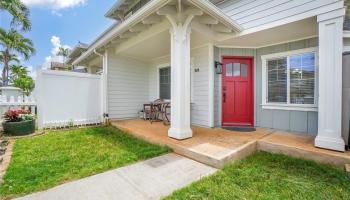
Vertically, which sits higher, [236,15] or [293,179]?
[236,15]

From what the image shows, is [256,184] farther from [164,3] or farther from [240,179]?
[164,3]

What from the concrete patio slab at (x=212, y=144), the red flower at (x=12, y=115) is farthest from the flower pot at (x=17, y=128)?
the concrete patio slab at (x=212, y=144)

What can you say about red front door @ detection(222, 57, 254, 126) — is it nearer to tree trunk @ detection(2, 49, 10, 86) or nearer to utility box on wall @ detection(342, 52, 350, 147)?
utility box on wall @ detection(342, 52, 350, 147)

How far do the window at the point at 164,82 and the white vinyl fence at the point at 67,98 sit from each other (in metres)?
2.16

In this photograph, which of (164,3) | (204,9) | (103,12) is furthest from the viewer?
(103,12)

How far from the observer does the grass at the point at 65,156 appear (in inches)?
90.5

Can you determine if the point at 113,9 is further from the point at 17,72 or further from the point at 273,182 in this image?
the point at 17,72

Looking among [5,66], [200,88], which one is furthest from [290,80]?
[5,66]

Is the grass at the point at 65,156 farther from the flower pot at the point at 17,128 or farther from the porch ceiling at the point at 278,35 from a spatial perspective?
→ the porch ceiling at the point at 278,35

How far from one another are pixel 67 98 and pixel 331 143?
6450 mm

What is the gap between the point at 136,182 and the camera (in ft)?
7.70

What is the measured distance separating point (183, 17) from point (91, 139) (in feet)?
11.5

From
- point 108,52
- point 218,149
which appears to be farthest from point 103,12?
point 218,149

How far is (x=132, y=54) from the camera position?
636cm
